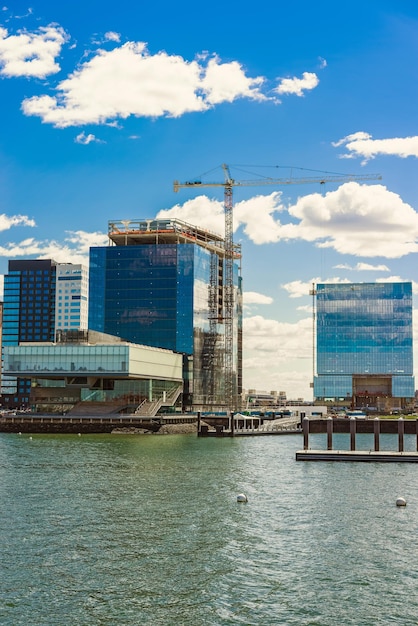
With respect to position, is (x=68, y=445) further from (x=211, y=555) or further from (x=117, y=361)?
(x=211, y=555)

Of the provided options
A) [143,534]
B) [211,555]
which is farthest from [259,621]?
[143,534]

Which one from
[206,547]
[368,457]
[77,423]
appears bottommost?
[77,423]

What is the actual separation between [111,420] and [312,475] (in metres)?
94.0

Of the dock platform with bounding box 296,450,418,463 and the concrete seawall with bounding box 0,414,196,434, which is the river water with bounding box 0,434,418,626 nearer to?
the dock platform with bounding box 296,450,418,463

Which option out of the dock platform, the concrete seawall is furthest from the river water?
the concrete seawall

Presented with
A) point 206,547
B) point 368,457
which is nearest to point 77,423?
point 368,457

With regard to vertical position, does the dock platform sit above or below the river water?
above

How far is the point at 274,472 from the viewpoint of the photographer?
289 ft

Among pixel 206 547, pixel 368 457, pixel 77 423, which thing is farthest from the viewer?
pixel 77 423

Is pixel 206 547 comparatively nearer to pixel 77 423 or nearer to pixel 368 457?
pixel 368 457

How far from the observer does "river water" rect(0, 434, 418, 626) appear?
36188mm

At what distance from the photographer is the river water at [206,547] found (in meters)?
36.2

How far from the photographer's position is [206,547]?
47.9 meters

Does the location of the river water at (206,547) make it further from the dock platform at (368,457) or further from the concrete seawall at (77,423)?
the concrete seawall at (77,423)
